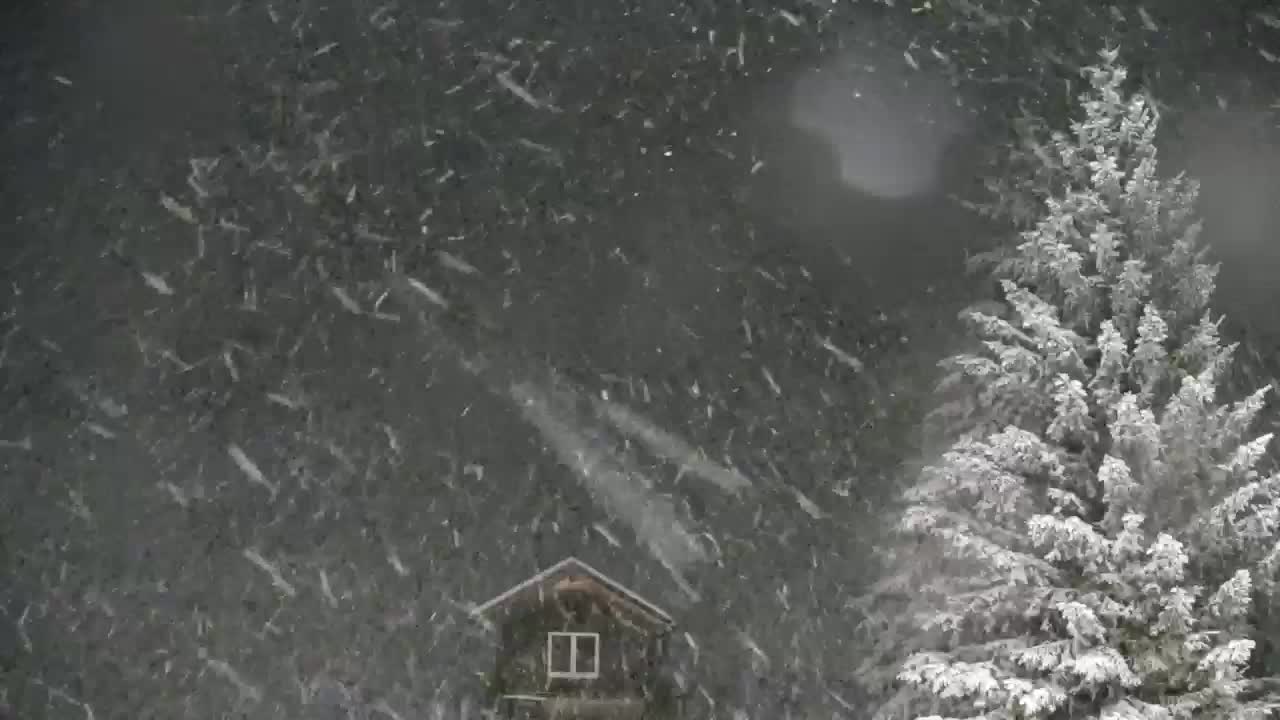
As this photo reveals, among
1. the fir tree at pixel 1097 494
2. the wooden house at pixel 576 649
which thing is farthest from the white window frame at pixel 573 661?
the fir tree at pixel 1097 494

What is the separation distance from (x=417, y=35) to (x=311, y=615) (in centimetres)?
782

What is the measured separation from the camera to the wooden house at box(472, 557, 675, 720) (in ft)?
32.0

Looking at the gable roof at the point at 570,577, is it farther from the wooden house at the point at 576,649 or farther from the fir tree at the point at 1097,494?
the fir tree at the point at 1097,494

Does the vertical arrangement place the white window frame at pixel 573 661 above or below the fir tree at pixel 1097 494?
below

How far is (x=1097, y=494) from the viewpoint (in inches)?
332

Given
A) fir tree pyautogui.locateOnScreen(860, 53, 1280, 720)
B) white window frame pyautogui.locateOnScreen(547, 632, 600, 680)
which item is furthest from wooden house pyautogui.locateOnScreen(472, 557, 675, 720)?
fir tree pyautogui.locateOnScreen(860, 53, 1280, 720)

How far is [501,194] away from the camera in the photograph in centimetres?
1554

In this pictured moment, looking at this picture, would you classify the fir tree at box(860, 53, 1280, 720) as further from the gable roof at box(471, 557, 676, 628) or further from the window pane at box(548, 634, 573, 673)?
the window pane at box(548, 634, 573, 673)

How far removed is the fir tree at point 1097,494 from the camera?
7797 mm

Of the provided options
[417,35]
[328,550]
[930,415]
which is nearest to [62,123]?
[417,35]

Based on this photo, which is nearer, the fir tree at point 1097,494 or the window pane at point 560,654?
the fir tree at point 1097,494

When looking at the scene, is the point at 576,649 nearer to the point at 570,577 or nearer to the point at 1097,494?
the point at 570,577

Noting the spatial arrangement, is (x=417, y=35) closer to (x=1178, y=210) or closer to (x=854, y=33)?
(x=854, y=33)

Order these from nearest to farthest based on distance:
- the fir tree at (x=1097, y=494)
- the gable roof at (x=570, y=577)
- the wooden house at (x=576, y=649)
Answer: the fir tree at (x=1097, y=494) < the wooden house at (x=576, y=649) < the gable roof at (x=570, y=577)
